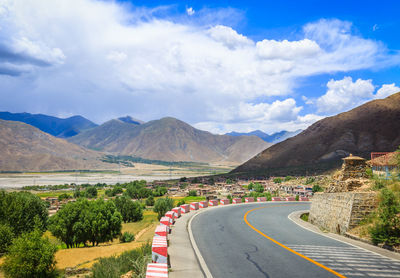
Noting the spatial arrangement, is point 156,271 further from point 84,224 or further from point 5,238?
point 84,224

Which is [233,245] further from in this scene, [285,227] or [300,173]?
[300,173]

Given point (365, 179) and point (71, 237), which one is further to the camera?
point (71, 237)

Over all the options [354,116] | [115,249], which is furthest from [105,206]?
[354,116]

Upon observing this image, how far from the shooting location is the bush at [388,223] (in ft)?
45.9

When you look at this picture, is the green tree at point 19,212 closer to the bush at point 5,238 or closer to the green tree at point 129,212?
the bush at point 5,238

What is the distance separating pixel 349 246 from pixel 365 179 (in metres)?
8.61

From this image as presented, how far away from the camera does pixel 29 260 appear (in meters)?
15.1

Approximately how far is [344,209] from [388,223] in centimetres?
374

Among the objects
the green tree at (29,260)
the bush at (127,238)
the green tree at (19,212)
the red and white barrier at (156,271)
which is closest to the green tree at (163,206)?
the bush at (127,238)

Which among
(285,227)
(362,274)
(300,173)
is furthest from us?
(300,173)

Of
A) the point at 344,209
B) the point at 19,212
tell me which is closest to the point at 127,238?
the point at 19,212

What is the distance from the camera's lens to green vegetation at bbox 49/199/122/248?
2788cm

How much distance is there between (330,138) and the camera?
407 feet

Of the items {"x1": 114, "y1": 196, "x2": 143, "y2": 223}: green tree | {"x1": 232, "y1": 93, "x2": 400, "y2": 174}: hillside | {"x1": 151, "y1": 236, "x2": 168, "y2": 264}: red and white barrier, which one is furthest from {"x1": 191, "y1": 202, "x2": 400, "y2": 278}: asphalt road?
{"x1": 232, "y1": 93, "x2": 400, "y2": 174}: hillside
